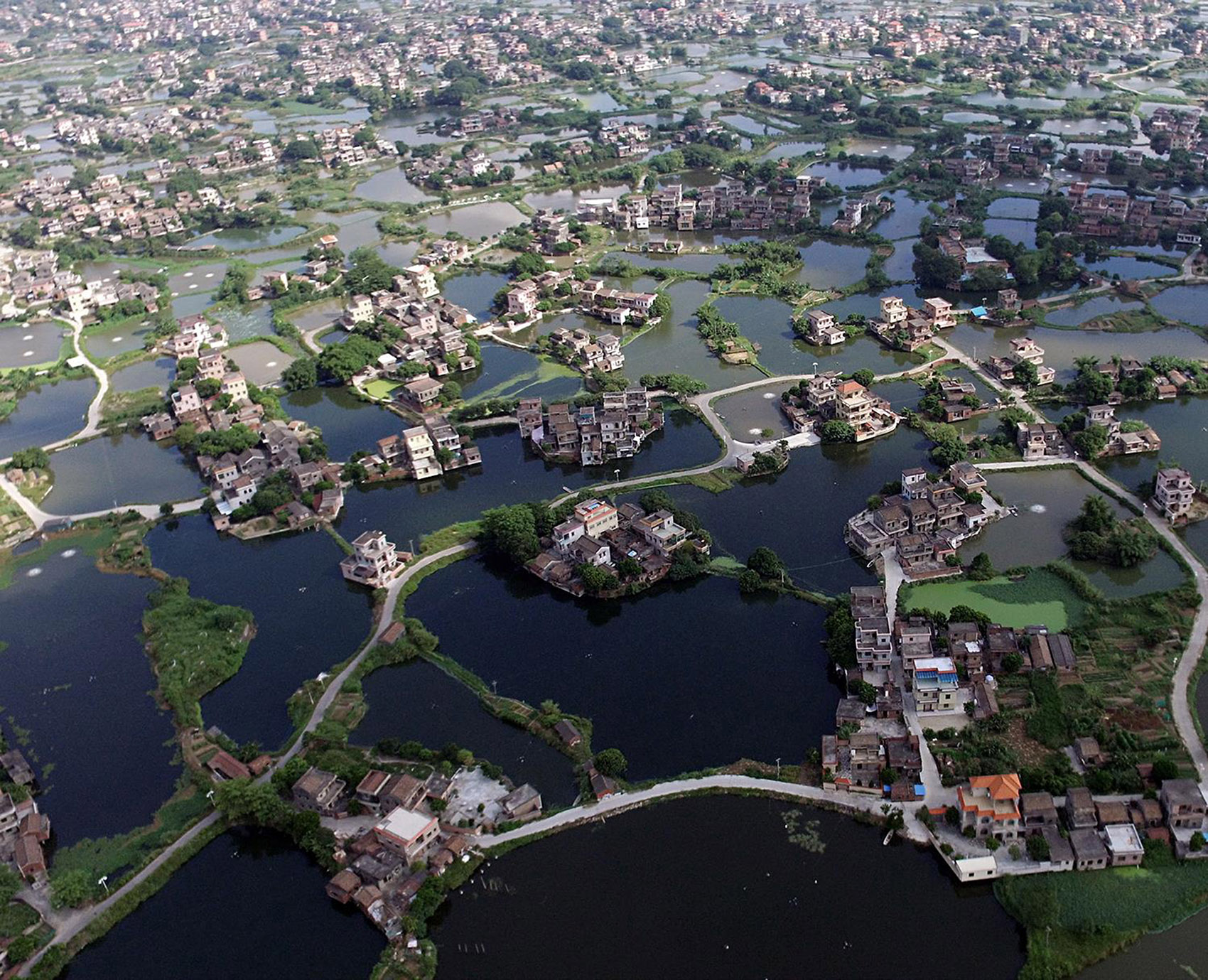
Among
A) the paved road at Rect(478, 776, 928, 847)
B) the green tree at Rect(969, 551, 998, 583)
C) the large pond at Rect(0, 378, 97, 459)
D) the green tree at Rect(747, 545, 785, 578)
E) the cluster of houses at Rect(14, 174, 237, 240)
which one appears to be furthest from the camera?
the cluster of houses at Rect(14, 174, 237, 240)

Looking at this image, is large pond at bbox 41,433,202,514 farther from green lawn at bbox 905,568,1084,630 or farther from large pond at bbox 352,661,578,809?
green lawn at bbox 905,568,1084,630

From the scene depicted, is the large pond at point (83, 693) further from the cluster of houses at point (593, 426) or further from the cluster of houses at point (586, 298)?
the cluster of houses at point (586, 298)

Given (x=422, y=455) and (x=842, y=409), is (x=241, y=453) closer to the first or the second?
(x=422, y=455)

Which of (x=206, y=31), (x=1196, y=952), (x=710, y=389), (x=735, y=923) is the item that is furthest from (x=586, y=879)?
(x=206, y=31)

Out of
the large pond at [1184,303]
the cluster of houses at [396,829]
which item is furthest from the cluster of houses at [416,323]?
the large pond at [1184,303]

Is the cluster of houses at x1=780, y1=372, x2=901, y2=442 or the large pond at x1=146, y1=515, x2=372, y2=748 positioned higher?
the cluster of houses at x1=780, y1=372, x2=901, y2=442

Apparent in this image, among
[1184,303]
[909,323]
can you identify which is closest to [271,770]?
[909,323]

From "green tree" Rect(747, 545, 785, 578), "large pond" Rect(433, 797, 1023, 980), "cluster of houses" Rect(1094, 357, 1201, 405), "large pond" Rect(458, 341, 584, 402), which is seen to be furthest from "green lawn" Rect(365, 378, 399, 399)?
"cluster of houses" Rect(1094, 357, 1201, 405)
